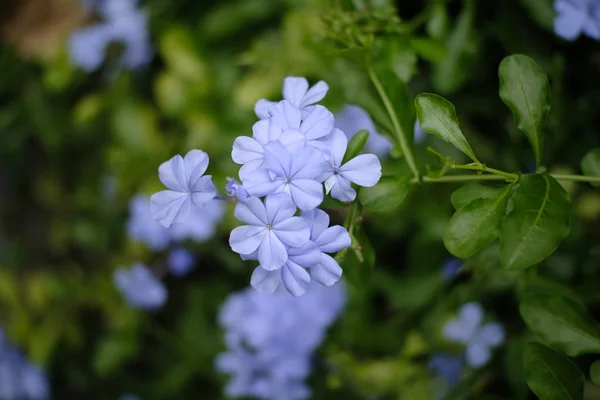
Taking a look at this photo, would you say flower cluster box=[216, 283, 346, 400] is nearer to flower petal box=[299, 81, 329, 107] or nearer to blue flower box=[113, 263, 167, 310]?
blue flower box=[113, 263, 167, 310]

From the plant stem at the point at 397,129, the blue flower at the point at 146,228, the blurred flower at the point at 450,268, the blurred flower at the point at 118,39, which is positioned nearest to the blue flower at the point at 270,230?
the plant stem at the point at 397,129

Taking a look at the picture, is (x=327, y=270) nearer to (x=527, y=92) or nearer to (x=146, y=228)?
(x=527, y=92)

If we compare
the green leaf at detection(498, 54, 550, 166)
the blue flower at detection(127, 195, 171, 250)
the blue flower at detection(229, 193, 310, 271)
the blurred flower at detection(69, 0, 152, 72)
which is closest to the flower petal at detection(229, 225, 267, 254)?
the blue flower at detection(229, 193, 310, 271)

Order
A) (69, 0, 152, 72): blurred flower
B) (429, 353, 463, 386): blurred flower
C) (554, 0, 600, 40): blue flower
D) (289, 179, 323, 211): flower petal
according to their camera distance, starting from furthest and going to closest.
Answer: (69, 0, 152, 72): blurred flower → (429, 353, 463, 386): blurred flower → (554, 0, 600, 40): blue flower → (289, 179, 323, 211): flower petal

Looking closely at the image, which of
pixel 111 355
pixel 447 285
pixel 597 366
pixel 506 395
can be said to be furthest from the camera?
pixel 111 355

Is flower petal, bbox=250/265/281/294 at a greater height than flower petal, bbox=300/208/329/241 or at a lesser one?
lesser

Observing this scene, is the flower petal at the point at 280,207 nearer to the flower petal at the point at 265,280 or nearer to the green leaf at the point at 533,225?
the flower petal at the point at 265,280

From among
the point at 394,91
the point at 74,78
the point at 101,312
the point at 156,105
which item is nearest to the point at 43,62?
the point at 74,78

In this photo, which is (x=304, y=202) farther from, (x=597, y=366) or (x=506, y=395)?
(x=506, y=395)
